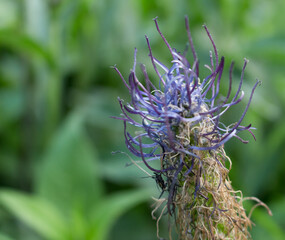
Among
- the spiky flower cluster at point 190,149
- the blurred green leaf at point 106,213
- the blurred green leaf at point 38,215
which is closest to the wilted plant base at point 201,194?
the spiky flower cluster at point 190,149

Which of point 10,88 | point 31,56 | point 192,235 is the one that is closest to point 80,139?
point 31,56

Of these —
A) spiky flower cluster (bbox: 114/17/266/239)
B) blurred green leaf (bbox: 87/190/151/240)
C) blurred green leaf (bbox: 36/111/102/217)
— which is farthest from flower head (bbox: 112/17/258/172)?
blurred green leaf (bbox: 36/111/102/217)

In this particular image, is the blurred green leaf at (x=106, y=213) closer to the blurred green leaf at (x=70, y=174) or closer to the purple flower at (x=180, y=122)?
the blurred green leaf at (x=70, y=174)

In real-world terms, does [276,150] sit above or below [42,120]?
below

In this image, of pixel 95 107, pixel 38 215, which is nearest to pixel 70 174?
Result: pixel 38 215

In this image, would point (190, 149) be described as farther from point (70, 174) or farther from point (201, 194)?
point (70, 174)

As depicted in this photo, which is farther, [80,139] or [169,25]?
[169,25]

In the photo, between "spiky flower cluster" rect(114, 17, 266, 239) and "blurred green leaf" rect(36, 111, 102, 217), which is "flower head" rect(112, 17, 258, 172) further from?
"blurred green leaf" rect(36, 111, 102, 217)

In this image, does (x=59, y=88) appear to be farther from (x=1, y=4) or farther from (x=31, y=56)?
(x=1, y=4)
